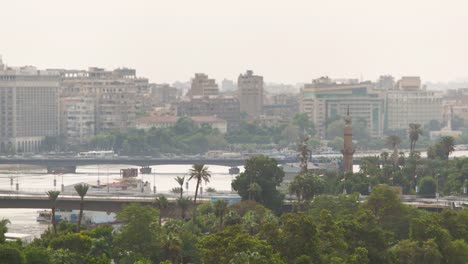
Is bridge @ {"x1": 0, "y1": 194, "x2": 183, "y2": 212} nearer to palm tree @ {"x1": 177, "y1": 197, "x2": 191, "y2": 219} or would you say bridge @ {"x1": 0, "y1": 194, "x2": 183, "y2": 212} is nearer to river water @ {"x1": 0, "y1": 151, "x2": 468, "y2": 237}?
river water @ {"x1": 0, "y1": 151, "x2": 468, "y2": 237}

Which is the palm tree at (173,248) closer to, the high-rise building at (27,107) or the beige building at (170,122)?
the high-rise building at (27,107)

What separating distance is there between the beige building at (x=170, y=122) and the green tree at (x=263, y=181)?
94.7m

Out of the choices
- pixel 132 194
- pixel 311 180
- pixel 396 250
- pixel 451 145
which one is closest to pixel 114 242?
pixel 396 250

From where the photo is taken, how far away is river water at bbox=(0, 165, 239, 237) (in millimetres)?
101375

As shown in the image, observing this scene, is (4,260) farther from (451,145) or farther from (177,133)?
(177,133)

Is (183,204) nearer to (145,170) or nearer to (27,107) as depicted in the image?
(145,170)

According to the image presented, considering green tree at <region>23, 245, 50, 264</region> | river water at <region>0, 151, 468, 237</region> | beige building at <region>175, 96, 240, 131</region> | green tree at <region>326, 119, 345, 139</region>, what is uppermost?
beige building at <region>175, 96, 240, 131</region>

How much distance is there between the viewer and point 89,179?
129 m

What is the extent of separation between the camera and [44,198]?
→ 8388cm

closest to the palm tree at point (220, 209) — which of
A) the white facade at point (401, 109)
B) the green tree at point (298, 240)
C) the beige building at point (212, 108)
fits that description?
the green tree at point (298, 240)

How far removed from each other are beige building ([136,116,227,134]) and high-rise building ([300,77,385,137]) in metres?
11.2

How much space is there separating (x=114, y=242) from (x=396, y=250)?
10242 mm

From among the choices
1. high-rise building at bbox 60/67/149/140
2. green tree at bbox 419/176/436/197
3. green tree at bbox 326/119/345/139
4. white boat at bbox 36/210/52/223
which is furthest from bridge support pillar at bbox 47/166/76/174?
green tree at bbox 419/176/436/197

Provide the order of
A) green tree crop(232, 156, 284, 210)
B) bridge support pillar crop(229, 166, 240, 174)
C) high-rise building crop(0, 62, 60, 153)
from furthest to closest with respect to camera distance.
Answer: high-rise building crop(0, 62, 60, 153) < bridge support pillar crop(229, 166, 240, 174) < green tree crop(232, 156, 284, 210)
